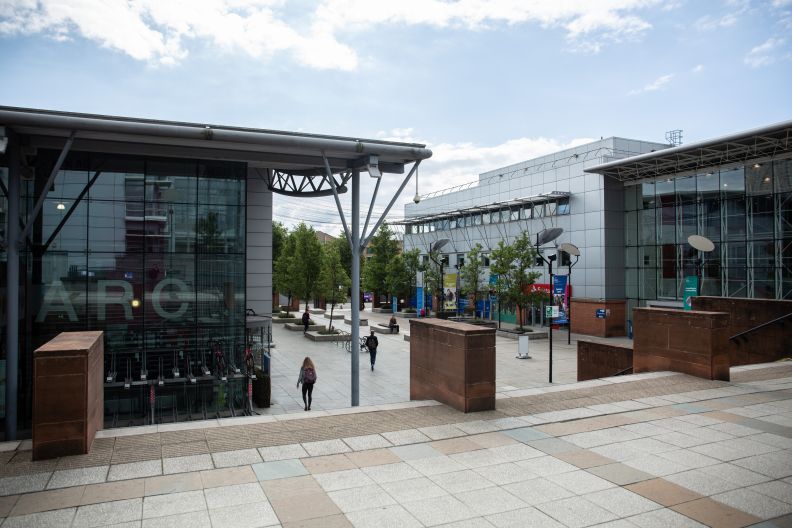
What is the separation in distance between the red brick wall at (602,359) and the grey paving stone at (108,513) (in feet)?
50.0

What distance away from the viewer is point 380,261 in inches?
2281

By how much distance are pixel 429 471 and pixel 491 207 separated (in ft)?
130

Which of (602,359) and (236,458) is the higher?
(236,458)

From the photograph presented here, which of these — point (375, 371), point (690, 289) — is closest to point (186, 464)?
point (375, 371)

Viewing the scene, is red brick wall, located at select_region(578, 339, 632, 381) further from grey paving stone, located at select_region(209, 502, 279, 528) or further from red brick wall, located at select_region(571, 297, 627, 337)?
red brick wall, located at select_region(571, 297, 627, 337)

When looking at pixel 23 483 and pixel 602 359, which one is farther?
pixel 602 359

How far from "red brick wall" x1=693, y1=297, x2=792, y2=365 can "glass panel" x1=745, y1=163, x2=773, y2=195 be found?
13738 millimetres

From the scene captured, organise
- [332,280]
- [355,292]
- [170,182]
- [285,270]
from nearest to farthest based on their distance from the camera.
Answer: [355,292] → [170,182] → [332,280] → [285,270]

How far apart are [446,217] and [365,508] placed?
158 ft

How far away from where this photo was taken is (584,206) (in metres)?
37.7

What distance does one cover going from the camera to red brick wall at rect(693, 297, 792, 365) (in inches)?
709

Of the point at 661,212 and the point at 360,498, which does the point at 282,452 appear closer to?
the point at 360,498

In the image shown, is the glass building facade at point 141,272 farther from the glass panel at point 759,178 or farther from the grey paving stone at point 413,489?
the glass panel at point 759,178

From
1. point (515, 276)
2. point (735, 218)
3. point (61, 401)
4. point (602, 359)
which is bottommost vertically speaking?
point (602, 359)
